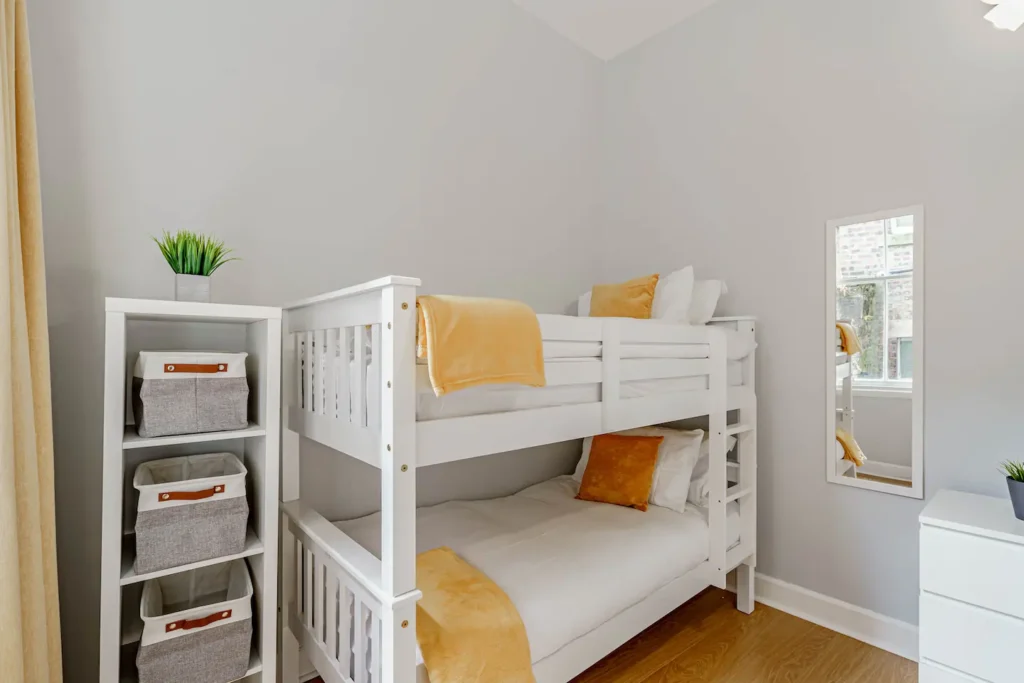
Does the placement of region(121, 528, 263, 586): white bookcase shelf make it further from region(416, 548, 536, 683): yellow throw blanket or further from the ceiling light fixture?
the ceiling light fixture

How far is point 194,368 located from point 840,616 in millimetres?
2621

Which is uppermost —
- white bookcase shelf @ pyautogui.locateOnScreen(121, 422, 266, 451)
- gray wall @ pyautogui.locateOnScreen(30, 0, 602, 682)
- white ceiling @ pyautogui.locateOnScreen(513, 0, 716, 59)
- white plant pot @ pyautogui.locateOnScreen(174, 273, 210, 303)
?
white ceiling @ pyautogui.locateOnScreen(513, 0, 716, 59)

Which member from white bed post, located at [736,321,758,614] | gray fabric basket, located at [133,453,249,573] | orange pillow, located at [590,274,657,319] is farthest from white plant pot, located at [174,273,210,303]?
white bed post, located at [736,321,758,614]

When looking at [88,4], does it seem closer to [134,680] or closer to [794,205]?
[134,680]

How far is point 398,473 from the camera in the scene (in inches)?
44.9

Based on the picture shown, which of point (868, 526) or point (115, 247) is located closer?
point (115, 247)

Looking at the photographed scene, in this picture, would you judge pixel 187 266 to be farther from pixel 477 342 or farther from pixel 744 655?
pixel 744 655

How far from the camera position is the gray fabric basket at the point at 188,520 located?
1.30 m

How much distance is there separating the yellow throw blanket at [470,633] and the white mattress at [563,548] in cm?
7

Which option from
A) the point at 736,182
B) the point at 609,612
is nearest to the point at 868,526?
the point at 609,612

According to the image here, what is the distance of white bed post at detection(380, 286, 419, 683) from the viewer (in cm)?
113

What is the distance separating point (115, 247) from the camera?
5.23 ft

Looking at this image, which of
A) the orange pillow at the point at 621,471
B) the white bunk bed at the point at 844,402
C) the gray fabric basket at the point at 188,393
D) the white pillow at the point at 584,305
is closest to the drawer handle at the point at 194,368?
the gray fabric basket at the point at 188,393

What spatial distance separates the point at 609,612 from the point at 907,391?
1475mm
